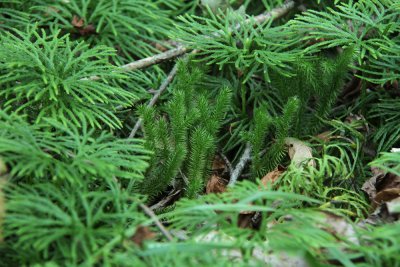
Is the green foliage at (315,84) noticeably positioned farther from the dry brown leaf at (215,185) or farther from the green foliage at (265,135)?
the dry brown leaf at (215,185)

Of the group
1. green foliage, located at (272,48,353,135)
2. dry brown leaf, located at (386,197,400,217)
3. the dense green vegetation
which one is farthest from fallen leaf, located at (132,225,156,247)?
green foliage, located at (272,48,353,135)

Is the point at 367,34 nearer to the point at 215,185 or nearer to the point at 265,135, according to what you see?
the point at 265,135

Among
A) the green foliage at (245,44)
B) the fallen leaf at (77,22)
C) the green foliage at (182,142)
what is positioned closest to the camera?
the green foliage at (182,142)

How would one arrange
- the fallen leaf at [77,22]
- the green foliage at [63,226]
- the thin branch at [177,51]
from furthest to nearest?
the fallen leaf at [77,22], the thin branch at [177,51], the green foliage at [63,226]

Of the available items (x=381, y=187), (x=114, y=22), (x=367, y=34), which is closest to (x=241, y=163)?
(x=381, y=187)

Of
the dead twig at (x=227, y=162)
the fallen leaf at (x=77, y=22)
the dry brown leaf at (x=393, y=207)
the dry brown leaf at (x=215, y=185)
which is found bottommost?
the dry brown leaf at (x=215, y=185)

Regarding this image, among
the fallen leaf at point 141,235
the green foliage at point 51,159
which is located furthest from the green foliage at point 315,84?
the fallen leaf at point 141,235

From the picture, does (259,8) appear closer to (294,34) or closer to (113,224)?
(294,34)
